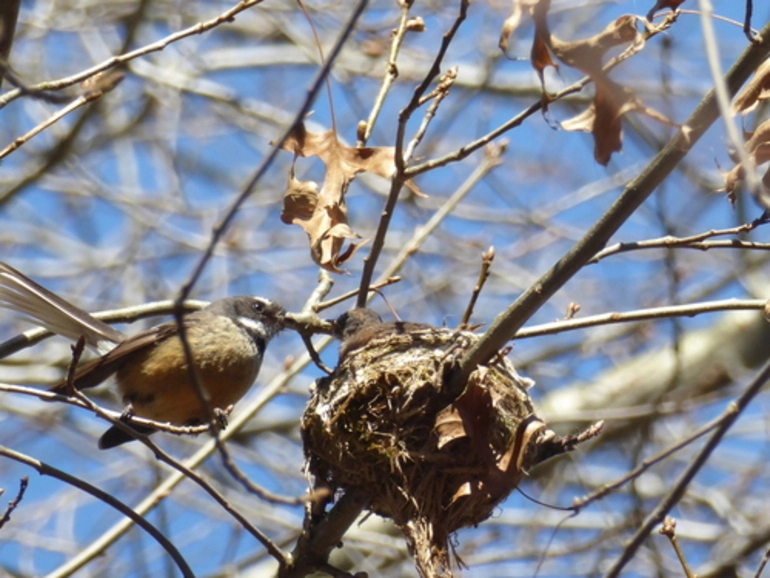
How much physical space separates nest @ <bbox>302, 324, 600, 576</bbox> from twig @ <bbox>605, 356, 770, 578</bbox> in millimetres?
1790

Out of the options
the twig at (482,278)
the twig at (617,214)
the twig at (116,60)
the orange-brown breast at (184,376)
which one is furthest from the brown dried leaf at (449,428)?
the orange-brown breast at (184,376)

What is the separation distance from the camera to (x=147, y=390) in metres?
5.90

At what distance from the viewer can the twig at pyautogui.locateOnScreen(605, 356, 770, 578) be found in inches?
84.7

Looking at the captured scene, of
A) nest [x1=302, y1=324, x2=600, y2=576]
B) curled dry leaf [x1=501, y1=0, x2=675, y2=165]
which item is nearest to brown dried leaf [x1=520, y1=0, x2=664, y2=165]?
curled dry leaf [x1=501, y1=0, x2=675, y2=165]

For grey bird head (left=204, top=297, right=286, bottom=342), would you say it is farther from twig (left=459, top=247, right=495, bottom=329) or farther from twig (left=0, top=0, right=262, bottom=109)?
twig (left=0, top=0, right=262, bottom=109)

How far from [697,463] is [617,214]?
1306 mm

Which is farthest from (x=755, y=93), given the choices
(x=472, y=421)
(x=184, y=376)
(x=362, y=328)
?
(x=184, y=376)

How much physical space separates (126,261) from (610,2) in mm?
5310

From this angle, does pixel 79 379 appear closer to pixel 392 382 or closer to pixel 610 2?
pixel 392 382

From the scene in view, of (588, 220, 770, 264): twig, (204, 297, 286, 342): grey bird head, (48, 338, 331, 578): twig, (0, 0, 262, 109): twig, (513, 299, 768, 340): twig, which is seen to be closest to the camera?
(0, 0, 262, 109): twig

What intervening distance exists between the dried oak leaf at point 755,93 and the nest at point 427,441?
1428 millimetres

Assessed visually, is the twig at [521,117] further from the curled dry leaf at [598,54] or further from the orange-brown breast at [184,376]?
the orange-brown breast at [184,376]

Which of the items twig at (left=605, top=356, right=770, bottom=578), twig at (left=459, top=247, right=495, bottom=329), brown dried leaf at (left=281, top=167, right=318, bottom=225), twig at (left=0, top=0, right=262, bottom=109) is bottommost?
twig at (left=605, top=356, right=770, bottom=578)

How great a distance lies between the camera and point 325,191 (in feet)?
14.8
